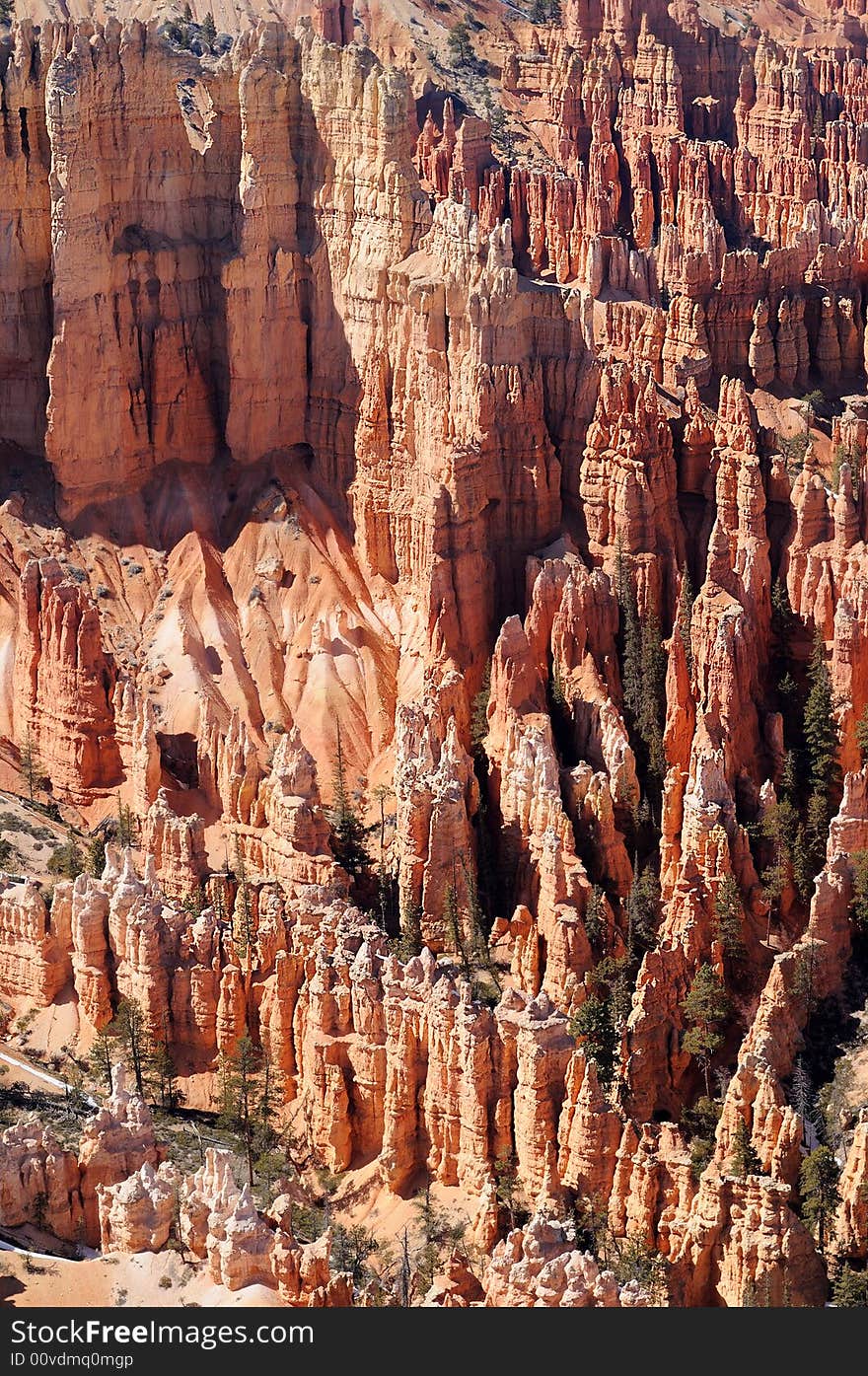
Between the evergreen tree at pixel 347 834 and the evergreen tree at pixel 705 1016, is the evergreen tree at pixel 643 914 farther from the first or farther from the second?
the evergreen tree at pixel 347 834

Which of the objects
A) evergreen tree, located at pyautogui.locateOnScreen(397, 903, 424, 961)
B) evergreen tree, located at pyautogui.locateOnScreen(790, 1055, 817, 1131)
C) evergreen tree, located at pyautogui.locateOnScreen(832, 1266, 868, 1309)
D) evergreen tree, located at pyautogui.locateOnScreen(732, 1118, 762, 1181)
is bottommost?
evergreen tree, located at pyautogui.locateOnScreen(832, 1266, 868, 1309)

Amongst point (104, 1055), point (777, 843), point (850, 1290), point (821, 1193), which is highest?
point (777, 843)

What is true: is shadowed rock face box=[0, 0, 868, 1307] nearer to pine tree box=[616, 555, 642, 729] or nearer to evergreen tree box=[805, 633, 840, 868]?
pine tree box=[616, 555, 642, 729]

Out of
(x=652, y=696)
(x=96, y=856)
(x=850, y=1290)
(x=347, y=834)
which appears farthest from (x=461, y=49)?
(x=850, y=1290)

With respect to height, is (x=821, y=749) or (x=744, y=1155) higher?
(x=821, y=749)

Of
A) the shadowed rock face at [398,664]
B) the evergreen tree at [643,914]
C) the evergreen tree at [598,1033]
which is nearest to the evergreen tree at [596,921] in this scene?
the shadowed rock face at [398,664]

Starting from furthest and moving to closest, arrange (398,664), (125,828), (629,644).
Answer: (398,664) < (629,644) < (125,828)

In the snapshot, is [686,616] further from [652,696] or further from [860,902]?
[860,902]

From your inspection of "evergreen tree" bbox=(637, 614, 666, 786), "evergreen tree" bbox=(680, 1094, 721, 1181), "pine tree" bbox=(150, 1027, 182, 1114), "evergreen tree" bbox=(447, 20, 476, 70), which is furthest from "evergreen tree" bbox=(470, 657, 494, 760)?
"evergreen tree" bbox=(447, 20, 476, 70)
